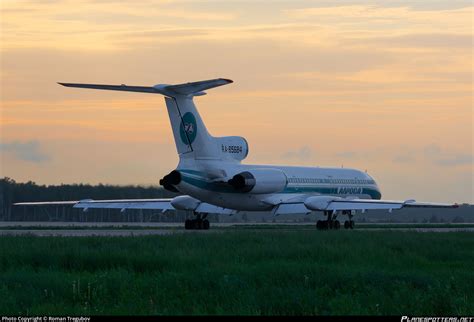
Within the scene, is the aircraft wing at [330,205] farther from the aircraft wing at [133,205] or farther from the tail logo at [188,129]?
the tail logo at [188,129]

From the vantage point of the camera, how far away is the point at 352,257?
23.7 metres

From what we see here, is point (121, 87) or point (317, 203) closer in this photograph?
point (121, 87)

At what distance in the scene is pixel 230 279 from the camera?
710 inches

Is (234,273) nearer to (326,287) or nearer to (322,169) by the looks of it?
(326,287)

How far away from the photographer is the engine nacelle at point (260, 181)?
144 feet

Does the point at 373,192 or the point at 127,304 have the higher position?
the point at 373,192

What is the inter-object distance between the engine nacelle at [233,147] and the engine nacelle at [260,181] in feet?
3.43

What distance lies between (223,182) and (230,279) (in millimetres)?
25629

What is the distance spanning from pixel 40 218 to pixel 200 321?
82.4 m

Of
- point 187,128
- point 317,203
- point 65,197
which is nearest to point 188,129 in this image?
point 187,128

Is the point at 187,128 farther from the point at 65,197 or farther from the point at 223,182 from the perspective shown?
the point at 65,197

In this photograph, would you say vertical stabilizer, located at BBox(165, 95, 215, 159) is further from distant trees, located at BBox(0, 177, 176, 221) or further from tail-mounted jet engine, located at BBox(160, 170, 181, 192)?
distant trees, located at BBox(0, 177, 176, 221)

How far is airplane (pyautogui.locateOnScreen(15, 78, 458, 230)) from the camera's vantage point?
41.2 metres

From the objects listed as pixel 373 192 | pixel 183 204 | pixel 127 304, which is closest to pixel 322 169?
pixel 373 192
